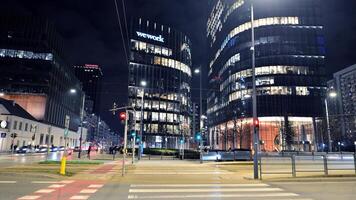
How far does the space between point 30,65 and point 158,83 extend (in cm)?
4101

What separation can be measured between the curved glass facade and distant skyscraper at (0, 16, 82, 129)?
25157 mm

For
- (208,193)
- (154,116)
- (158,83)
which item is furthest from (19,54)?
(208,193)

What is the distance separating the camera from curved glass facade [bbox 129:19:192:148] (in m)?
98.2

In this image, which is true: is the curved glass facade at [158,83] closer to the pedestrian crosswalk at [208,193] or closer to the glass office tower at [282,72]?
the glass office tower at [282,72]

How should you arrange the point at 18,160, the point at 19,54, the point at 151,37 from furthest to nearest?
the point at 151,37 < the point at 19,54 < the point at 18,160

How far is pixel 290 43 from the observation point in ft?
275

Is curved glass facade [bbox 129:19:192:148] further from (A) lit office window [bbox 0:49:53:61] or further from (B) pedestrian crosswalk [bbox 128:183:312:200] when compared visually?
(B) pedestrian crosswalk [bbox 128:183:312:200]

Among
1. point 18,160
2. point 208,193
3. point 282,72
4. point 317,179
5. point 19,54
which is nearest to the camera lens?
point 208,193

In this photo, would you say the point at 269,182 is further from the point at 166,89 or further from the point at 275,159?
the point at 166,89

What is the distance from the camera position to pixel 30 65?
84125 millimetres

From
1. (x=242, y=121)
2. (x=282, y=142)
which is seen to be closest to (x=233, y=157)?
(x=282, y=142)

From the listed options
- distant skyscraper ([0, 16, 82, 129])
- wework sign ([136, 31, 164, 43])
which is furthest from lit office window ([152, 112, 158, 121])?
distant skyscraper ([0, 16, 82, 129])

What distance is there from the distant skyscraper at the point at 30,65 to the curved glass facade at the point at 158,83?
2516 cm

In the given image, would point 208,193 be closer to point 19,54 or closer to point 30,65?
point 30,65
